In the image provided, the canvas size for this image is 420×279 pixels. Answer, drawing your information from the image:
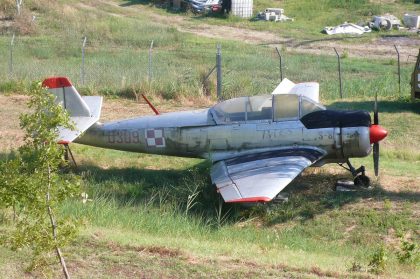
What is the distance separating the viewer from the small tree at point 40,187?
745cm

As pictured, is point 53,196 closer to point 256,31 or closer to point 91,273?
point 91,273

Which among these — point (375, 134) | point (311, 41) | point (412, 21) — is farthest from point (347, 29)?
point (375, 134)

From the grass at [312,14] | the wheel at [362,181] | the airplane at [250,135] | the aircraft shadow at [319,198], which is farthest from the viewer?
the grass at [312,14]

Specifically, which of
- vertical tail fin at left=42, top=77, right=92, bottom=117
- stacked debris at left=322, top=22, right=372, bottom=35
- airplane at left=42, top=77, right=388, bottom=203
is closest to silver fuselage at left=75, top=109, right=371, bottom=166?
airplane at left=42, top=77, right=388, bottom=203

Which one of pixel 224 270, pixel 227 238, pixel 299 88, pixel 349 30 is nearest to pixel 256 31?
pixel 349 30

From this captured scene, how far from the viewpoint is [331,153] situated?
14734 millimetres

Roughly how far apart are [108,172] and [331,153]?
15.7ft

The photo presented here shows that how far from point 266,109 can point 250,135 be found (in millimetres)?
599

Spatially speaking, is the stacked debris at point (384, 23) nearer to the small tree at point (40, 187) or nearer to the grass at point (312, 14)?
the grass at point (312, 14)

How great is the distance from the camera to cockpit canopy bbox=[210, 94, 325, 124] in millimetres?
14953

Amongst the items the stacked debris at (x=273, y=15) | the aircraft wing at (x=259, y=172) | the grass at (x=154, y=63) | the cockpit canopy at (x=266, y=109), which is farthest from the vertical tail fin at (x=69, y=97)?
the stacked debris at (x=273, y=15)

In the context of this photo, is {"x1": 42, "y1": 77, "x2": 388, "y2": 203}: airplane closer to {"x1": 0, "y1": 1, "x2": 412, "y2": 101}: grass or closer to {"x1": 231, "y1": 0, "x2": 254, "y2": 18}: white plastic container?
{"x1": 0, "y1": 1, "x2": 412, "y2": 101}: grass

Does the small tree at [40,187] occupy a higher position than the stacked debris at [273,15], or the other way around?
the small tree at [40,187]

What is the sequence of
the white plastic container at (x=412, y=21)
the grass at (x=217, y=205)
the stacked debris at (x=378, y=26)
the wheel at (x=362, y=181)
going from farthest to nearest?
the white plastic container at (x=412, y=21)
the stacked debris at (x=378, y=26)
the wheel at (x=362, y=181)
the grass at (x=217, y=205)
